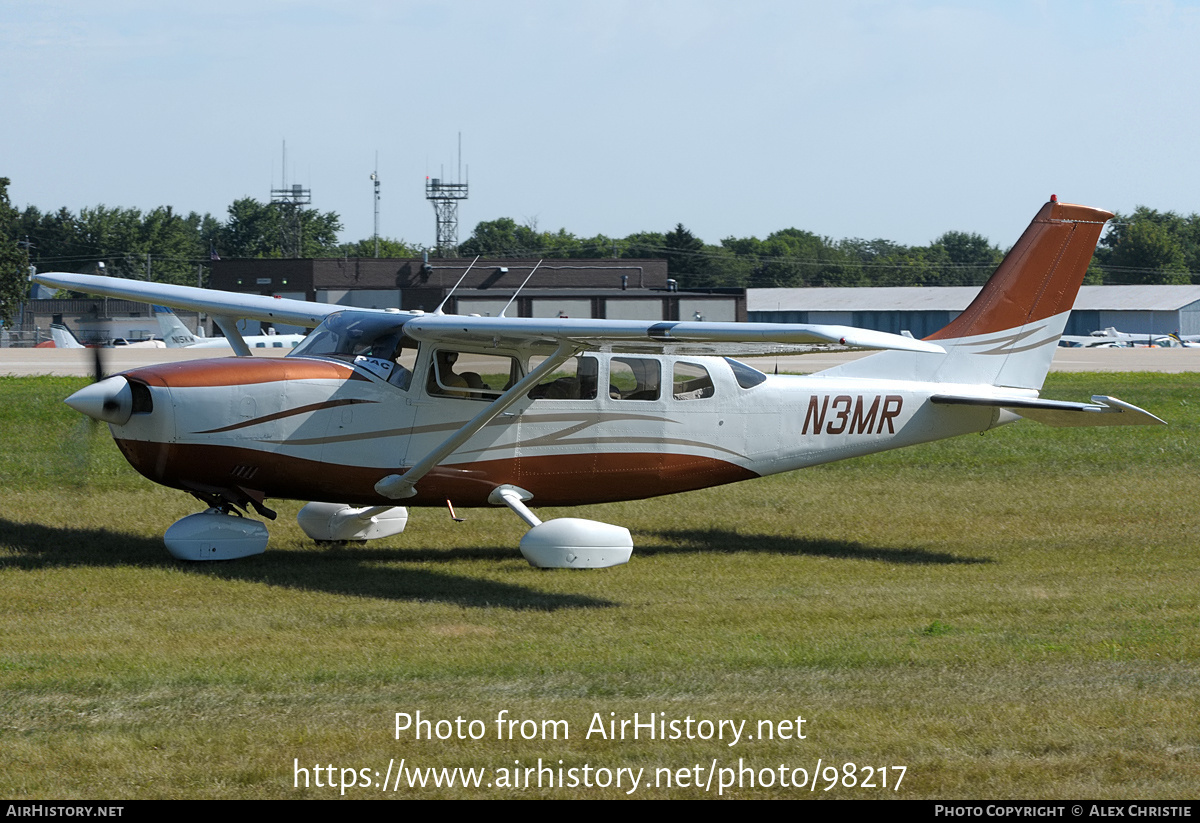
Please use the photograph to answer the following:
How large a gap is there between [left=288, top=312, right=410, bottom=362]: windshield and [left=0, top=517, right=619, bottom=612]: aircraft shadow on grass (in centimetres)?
188

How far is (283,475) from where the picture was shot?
1024 centimetres

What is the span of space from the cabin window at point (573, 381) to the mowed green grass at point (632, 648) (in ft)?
5.53

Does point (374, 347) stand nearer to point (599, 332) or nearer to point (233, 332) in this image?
point (599, 332)

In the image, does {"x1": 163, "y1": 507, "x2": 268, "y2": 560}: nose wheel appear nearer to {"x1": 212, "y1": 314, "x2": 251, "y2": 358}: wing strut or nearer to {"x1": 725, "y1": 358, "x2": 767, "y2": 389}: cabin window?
{"x1": 212, "y1": 314, "x2": 251, "y2": 358}: wing strut

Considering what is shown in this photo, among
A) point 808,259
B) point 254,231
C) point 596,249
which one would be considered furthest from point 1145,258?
point 254,231

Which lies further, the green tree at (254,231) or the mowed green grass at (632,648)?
the green tree at (254,231)

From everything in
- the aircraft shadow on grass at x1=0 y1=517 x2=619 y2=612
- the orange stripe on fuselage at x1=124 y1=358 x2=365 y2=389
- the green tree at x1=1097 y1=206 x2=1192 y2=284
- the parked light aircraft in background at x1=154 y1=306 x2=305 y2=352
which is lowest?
the aircraft shadow on grass at x1=0 y1=517 x2=619 y2=612

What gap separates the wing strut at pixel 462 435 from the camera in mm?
10047

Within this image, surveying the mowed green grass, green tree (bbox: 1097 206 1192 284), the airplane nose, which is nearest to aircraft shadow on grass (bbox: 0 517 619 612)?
the mowed green grass

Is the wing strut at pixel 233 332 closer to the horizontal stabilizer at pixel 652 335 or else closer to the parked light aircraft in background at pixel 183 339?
the horizontal stabilizer at pixel 652 335

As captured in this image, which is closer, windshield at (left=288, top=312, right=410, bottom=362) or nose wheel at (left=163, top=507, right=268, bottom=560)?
nose wheel at (left=163, top=507, right=268, bottom=560)

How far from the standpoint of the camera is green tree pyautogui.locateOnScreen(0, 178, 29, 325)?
208 ft

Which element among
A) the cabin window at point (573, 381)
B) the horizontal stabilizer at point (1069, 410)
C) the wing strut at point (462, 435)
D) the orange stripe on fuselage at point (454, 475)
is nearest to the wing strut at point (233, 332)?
the orange stripe on fuselage at point (454, 475)

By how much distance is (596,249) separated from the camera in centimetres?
12469
